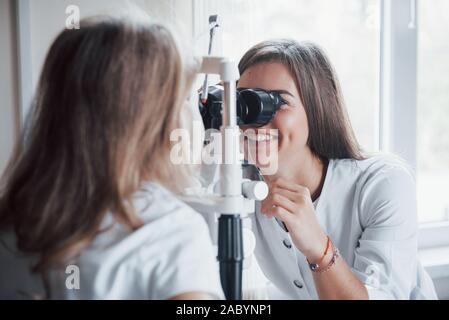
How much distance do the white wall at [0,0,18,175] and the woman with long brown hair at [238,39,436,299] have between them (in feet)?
1.21

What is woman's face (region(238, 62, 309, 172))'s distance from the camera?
97cm

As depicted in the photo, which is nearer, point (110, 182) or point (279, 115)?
point (110, 182)

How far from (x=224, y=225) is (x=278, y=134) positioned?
1.09ft

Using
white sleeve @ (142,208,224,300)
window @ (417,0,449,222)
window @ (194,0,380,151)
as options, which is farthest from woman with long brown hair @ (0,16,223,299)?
window @ (417,0,449,222)

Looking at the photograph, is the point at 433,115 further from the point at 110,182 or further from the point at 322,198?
Result: the point at 110,182

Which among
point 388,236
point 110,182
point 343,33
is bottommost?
point 388,236

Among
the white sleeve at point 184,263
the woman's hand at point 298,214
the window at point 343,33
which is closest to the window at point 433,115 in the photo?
the window at point 343,33

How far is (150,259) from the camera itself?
61cm

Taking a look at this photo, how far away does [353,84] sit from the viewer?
53.8 inches

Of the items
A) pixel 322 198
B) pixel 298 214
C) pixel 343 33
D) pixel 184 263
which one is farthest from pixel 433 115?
pixel 184 263

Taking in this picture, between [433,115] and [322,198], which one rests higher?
[433,115]

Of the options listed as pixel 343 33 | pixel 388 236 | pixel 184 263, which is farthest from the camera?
pixel 343 33

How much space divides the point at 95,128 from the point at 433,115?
41.3 inches

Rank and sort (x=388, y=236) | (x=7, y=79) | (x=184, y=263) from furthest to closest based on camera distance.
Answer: (x=388, y=236), (x=7, y=79), (x=184, y=263)
